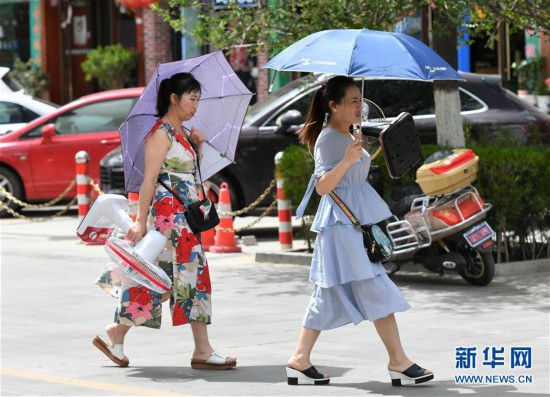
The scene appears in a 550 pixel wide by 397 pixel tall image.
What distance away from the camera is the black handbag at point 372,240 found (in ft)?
25.1

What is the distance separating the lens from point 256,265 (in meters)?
13.7

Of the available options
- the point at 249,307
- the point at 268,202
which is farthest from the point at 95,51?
the point at 249,307

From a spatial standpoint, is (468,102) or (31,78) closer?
(468,102)

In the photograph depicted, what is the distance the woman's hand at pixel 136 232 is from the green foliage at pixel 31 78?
24.0 meters

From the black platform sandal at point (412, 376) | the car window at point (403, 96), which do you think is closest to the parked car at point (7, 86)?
the car window at point (403, 96)

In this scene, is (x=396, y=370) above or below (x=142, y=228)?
below

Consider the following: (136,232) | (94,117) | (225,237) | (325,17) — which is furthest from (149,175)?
(94,117)

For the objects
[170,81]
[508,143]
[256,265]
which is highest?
[170,81]

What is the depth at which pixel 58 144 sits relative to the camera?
19.1 meters

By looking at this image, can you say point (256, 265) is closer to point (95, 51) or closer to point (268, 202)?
point (268, 202)

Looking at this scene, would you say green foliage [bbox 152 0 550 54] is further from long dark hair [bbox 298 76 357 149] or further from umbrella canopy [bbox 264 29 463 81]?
long dark hair [bbox 298 76 357 149]

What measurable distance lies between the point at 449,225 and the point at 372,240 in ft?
12.8

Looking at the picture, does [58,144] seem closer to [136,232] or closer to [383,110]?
[383,110]

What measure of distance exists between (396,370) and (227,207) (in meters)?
7.43
